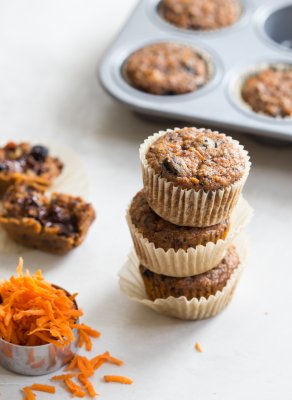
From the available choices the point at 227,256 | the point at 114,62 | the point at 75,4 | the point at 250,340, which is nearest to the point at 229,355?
the point at 250,340

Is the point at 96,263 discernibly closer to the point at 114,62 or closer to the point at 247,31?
the point at 114,62

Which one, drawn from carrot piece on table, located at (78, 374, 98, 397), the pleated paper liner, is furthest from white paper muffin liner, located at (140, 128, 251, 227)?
the pleated paper liner

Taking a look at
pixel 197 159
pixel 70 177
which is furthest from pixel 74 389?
pixel 70 177

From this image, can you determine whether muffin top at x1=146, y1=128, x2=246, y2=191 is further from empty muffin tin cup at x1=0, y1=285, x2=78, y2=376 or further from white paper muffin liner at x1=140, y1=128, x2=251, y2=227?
empty muffin tin cup at x1=0, y1=285, x2=78, y2=376

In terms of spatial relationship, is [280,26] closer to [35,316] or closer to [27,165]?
[27,165]

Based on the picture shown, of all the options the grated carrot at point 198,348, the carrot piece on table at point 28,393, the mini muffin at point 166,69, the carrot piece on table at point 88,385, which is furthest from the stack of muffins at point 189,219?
the mini muffin at point 166,69

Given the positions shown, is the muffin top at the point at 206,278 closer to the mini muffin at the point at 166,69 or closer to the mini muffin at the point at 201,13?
the mini muffin at the point at 166,69
